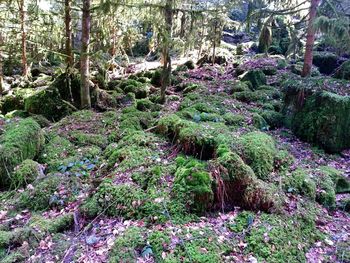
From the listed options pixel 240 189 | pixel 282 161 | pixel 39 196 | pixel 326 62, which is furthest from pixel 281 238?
pixel 326 62

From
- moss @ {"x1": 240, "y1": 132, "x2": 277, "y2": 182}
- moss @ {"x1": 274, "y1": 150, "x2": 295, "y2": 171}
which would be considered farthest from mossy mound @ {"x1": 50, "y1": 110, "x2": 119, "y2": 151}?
moss @ {"x1": 274, "y1": 150, "x2": 295, "y2": 171}

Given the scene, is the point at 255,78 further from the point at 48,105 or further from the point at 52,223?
the point at 52,223

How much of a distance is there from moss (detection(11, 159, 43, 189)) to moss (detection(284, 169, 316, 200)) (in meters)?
4.61

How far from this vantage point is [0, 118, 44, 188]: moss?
5.33m

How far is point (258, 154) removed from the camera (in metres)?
5.42

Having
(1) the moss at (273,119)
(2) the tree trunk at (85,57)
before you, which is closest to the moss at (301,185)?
(1) the moss at (273,119)

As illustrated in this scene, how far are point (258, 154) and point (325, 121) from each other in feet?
10.1

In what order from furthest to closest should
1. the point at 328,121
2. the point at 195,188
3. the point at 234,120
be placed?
1. the point at 234,120
2. the point at 328,121
3. the point at 195,188

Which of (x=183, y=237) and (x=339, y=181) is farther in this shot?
(x=339, y=181)

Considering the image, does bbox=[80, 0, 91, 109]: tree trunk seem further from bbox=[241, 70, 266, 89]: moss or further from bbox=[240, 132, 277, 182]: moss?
bbox=[241, 70, 266, 89]: moss

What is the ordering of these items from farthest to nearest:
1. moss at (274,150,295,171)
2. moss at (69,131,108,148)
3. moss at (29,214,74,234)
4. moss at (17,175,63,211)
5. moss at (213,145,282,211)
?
moss at (69,131,108,148)
moss at (274,150,295,171)
moss at (17,175,63,211)
moss at (213,145,282,211)
moss at (29,214,74,234)

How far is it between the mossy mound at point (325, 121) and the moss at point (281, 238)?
12.1 feet

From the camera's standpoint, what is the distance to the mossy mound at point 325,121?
288 inches

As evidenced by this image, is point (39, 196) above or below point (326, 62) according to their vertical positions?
below
